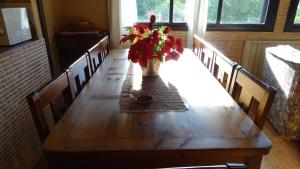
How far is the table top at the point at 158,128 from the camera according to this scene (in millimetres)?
831

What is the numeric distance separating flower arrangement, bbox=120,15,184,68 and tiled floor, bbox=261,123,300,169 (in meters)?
1.26

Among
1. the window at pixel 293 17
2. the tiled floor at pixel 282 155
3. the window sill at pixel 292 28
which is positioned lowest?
the tiled floor at pixel 282 155

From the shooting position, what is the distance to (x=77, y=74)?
142 cm

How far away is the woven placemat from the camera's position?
3.65 ft

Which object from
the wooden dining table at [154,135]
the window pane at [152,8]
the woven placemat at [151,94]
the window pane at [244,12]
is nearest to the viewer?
the wooden dining table at [154,135]

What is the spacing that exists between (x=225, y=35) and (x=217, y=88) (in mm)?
2049

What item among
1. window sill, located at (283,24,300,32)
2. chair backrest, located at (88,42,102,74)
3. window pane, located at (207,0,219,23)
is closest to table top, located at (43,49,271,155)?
chair backrest, located at (88,42,102,74)

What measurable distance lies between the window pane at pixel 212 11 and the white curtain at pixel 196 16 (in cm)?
23

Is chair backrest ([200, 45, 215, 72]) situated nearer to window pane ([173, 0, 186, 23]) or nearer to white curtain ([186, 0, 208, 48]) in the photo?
white curtain ([186, 0, 208, 48])

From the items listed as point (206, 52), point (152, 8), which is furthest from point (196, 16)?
point (206, 52)

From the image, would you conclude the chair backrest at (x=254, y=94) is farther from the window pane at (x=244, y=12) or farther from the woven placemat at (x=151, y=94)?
the window pane at (x=244, y=12)

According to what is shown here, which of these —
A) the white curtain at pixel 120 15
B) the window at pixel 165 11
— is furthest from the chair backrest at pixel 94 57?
the window at pixel 165 11

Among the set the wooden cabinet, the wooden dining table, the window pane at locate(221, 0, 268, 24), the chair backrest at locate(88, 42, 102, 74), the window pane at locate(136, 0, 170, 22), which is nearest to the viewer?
the wooden dining table

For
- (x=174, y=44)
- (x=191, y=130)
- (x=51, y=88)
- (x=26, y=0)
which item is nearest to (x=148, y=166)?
(x=191, y=130)
